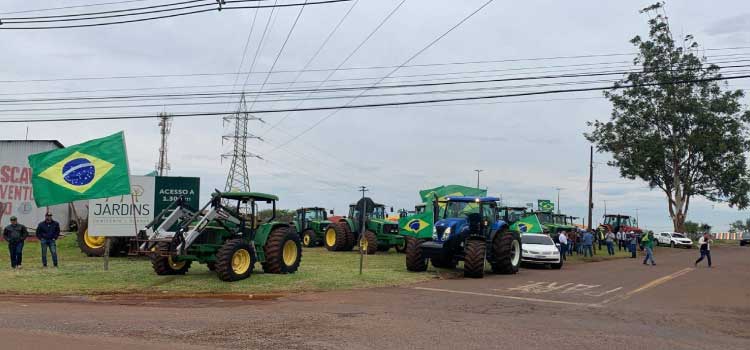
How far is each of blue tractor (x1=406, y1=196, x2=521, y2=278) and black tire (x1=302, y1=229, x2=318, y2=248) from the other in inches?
584

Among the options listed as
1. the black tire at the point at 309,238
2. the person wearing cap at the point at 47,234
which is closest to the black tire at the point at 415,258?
the person wearing cap at the point at 47,234

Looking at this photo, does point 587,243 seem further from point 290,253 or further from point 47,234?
point 47,234

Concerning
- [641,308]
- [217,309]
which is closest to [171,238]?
[217,309]

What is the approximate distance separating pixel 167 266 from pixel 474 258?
323 inches

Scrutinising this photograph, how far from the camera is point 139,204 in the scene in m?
21.6

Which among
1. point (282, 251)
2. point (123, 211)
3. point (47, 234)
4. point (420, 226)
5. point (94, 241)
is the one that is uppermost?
point (123, 211)

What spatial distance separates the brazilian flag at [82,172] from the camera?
15164mm

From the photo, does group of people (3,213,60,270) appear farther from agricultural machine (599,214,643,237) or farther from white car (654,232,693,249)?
white car (654,232,693,249)

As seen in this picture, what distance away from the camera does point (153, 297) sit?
12.1m

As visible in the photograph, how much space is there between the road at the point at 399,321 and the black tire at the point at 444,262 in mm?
3561

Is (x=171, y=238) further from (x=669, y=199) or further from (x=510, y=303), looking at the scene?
(x=669, y=199)

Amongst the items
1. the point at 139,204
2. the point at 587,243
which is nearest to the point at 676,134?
the point at 587,243

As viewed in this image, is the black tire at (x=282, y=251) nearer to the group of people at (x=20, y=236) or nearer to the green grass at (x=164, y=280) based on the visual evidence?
the green grass at (x=164, y=280)

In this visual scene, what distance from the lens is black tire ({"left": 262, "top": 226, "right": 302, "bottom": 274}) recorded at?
1513 cm
